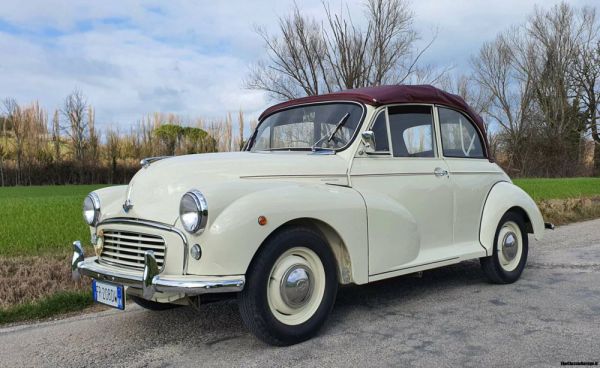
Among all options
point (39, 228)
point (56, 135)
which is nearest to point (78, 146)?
point (56, 135)

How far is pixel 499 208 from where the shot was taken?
5.27m

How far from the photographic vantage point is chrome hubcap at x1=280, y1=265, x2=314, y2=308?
3.53 meters

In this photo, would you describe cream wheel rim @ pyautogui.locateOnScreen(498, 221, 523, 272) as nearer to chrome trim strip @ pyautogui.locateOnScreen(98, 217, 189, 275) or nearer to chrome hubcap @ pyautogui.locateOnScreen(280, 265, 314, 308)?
chrome hubcap @ pyautogui.locateOnScreen(280, 265, 314, 308)

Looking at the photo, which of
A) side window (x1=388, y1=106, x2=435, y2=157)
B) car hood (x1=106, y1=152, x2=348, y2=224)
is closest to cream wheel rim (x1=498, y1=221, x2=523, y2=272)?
side window (x1=388, y1=106, x2=435, y2=157)

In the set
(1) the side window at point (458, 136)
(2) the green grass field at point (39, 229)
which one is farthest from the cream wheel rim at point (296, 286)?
(2) the green grass field at point (39, 229)

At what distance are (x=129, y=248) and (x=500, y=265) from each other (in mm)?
3755

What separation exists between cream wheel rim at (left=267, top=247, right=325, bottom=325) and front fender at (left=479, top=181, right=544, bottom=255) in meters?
2.27

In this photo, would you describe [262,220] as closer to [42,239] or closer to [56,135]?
[42,239]

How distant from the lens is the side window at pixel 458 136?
5.14 meters

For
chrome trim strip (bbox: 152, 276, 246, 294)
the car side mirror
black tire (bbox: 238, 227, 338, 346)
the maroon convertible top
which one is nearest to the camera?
chrome trim strip (bbox: 152, 276, 246, 294)

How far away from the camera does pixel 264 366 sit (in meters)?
3.21

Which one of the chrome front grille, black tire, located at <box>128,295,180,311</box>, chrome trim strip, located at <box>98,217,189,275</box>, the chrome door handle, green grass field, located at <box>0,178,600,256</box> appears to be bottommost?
black tire, located at <box>128,295,180,311</box>

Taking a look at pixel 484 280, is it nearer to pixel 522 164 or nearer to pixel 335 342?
pixel 335 342

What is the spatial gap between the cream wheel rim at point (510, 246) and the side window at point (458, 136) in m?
0.84
